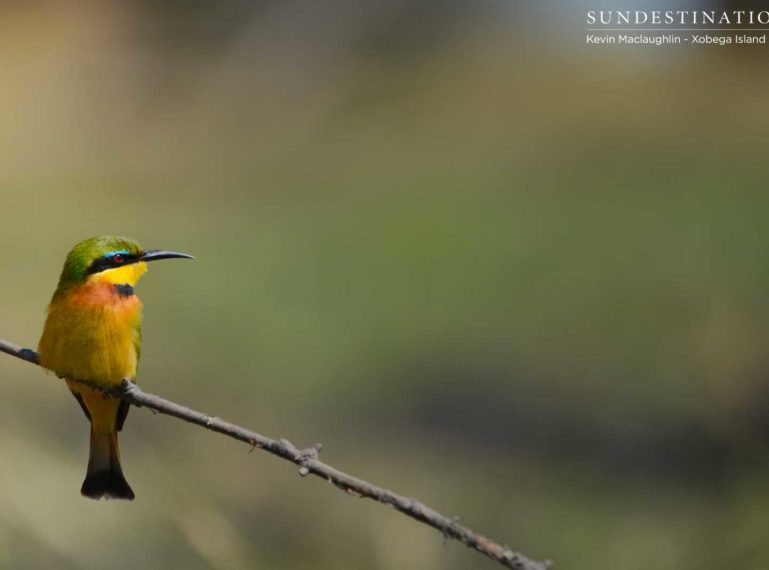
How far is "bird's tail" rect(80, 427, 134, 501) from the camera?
163 centimetres

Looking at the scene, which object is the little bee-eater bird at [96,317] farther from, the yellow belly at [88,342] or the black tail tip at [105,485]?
the black tail tip at [105,485]

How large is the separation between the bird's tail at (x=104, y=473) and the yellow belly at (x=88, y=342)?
0.20 m

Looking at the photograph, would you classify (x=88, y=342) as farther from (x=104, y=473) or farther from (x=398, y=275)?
(x=398, y=275)

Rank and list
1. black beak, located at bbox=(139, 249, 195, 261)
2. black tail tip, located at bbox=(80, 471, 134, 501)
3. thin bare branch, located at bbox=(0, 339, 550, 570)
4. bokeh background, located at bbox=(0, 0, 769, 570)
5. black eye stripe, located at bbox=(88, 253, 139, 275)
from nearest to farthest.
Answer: thin bare branch, located at bbox=(0, 339, 550, 570), black beak, located at bbox=(139, 249, 195, 261), black eye stripe, located at bbox=(88, 253, 139, 275), black tail tip, located at bbox=(80, 471, 134, 501), bokeh background, located at bbox=(0, 0, 769, 570)

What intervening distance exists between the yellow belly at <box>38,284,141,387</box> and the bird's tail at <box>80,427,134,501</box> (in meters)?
0.20

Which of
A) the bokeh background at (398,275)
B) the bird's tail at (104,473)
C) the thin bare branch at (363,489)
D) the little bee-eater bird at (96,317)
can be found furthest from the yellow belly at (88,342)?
the bokeh background at (398,275)

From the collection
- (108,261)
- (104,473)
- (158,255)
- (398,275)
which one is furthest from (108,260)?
(398,275)

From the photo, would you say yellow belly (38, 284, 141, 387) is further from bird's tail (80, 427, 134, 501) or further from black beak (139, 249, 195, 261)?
bird's tail (80, 427, 134, 501)

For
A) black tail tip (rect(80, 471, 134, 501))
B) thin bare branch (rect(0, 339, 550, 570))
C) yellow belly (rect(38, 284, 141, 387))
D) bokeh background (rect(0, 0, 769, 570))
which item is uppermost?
bokeh background (rect(0, 0, 769, 570))

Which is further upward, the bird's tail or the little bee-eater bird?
the little bee-eater bird

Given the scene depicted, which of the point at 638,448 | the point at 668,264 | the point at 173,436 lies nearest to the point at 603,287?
the point at 668,264

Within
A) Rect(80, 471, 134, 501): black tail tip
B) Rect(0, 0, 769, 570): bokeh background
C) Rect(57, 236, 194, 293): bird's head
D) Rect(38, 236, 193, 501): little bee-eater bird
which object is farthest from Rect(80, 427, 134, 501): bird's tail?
Rect(0, 0, 769, 570): bokeh background

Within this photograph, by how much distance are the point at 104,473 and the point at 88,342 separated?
0.30 m

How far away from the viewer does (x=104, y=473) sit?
1.63m
